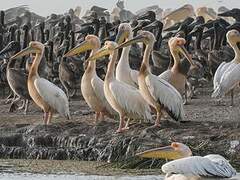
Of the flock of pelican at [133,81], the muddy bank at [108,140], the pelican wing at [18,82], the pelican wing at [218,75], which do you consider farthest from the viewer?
the pelican wing at [18,82]

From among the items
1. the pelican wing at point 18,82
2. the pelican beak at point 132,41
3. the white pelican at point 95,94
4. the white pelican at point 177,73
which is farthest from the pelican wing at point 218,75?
the pelican wing at point 18,82

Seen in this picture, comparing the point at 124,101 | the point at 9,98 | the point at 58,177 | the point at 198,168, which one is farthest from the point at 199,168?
the point at 9,98

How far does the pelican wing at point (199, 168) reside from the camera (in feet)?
33.2

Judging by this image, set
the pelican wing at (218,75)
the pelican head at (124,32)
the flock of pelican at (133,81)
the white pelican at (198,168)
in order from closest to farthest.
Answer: the white pelican at (198,168) < the flock of pelican at (133,81) < the pelican head at (124,32) < the pelican wing at (218,75)

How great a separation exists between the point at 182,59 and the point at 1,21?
14789mm

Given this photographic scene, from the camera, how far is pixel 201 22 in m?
25.8

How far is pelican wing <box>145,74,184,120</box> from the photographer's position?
14.7m

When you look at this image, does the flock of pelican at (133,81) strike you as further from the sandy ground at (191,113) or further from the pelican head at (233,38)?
the sandy ground at (191,113)

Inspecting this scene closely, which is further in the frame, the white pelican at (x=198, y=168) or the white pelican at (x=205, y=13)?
the white pelican at (x=205, y=13)

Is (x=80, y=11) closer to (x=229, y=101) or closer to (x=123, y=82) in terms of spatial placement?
(x=229, y=101)

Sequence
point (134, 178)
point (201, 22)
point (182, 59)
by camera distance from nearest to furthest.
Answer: point (134, 178), point (182, 59), point (201, 22)

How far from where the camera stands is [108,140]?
1472 centimetres

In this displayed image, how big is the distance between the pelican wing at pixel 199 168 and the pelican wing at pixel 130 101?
15.1 ft

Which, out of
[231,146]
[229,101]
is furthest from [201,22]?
[231,146]
